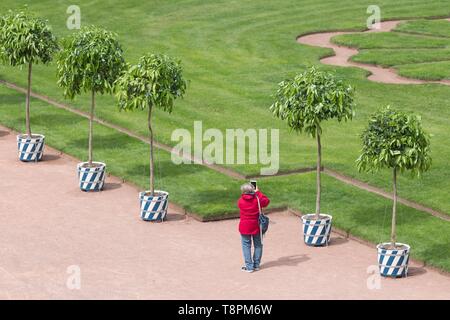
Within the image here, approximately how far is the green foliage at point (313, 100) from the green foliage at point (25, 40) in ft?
44.4

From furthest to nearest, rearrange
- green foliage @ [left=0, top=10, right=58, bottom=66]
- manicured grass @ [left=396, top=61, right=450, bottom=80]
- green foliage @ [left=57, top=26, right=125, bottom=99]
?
1. manicured grass @ [left=396, top=61, right=450, bottom=80]
2. green foliage @ [left=0, top=10, right=58, bottom=66]
3. green foliage @ [left=57, top=26, right=125, bottom=99]

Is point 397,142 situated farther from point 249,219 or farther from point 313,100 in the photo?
point 249,219

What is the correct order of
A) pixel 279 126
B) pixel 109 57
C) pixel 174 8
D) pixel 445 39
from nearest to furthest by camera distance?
pixel 109 57 < pixel 279 126 < pixel 445 39 < pixel 174 8

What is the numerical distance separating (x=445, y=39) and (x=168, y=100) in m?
35.5

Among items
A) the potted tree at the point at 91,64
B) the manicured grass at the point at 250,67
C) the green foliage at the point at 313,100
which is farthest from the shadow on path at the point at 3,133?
the green foliage at the point at 313,100

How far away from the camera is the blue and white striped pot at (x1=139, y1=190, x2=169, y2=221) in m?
37.8

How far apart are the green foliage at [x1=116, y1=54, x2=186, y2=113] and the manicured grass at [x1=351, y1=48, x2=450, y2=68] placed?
26.9 metres

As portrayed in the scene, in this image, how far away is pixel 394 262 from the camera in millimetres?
32750

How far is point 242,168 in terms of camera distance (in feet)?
143

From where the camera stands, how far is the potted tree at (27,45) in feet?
149

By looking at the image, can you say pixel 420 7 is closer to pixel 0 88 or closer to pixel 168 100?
pixel 0 88

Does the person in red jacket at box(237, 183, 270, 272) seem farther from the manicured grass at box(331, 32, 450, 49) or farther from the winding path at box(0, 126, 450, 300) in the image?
the manicured grass at box(331, 32, 450, 49)

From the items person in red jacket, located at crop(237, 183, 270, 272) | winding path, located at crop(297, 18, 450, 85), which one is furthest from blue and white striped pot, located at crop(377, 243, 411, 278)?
winding path, located at crop(297, 18, 450, 85)
